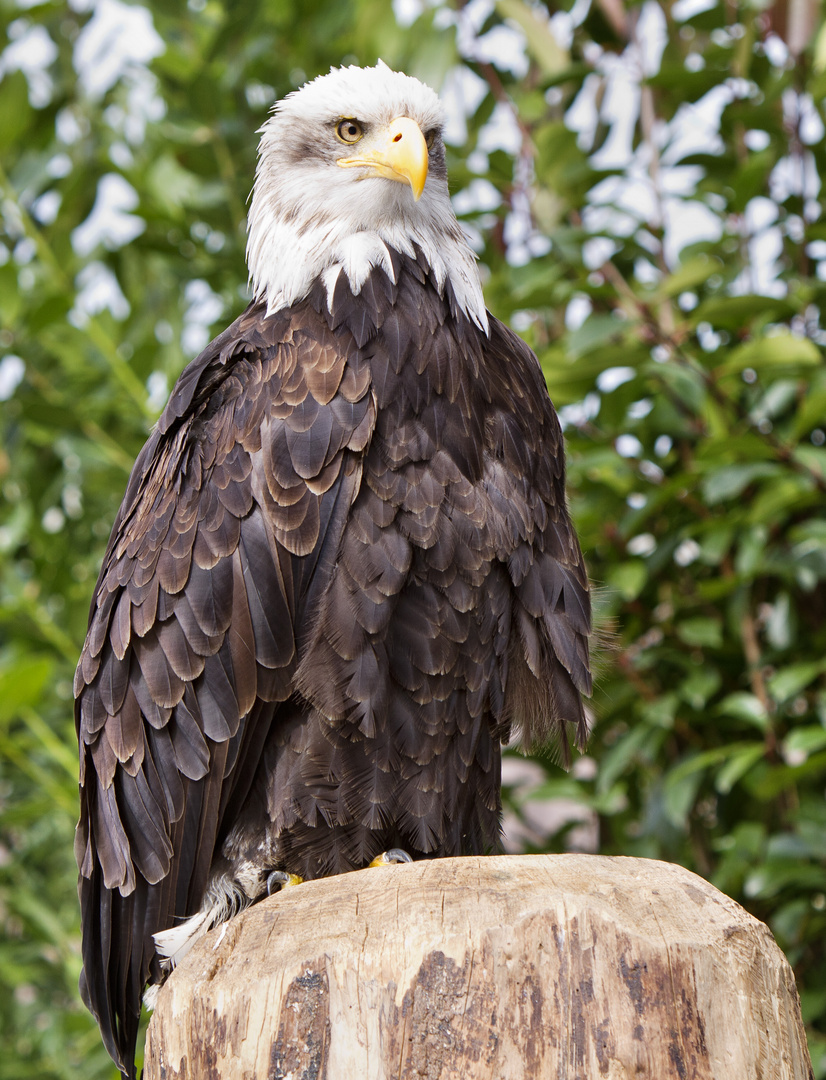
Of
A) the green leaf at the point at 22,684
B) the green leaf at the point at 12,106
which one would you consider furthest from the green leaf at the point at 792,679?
the green leaf at the point at 12,106

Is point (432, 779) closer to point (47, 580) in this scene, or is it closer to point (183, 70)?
point (47, 580)

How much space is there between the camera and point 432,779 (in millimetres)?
2572

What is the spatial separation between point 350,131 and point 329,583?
128cm

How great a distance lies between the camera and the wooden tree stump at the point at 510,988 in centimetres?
156

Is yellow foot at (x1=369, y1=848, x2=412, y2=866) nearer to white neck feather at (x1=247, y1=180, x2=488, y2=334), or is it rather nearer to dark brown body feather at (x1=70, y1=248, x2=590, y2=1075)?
dark brown body feather at (x1=70, y1=248, x2=590, y2=1075)

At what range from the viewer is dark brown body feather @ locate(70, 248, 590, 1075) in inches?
94.3

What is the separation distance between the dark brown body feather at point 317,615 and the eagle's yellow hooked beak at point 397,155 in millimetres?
220

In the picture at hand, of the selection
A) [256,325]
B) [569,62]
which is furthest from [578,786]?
[569,62]

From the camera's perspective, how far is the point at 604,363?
3.40m

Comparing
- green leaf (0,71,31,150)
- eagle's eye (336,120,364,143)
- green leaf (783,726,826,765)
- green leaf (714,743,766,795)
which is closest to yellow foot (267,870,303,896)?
green leaf (714,743,766,795)

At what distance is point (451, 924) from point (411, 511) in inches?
39.9

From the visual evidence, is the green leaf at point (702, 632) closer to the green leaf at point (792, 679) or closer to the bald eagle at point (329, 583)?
the green leaf at point (792, 679)

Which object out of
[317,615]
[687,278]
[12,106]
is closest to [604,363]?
[687,278]

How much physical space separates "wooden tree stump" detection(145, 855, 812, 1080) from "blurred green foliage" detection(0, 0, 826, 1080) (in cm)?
149
